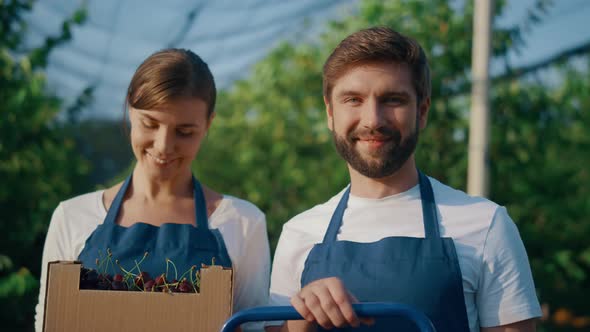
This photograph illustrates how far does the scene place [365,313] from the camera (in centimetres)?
180

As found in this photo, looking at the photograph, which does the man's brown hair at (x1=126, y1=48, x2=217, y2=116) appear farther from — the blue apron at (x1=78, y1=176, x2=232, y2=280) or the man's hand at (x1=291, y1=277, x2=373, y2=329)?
the man's hand at (x1=291, y1=277, x2=373, y2=329)

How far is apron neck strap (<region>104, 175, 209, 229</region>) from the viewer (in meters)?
2.73

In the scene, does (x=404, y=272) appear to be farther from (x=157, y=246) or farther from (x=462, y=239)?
(x=157, y=246)

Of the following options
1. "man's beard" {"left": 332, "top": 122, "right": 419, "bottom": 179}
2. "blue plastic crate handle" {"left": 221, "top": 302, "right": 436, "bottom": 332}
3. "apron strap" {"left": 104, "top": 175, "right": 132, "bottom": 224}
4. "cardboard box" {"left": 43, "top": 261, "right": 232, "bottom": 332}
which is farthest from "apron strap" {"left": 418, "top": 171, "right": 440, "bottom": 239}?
"apron strap" {"left": 104, "top": 175, "right": 132, "bottom": 224}

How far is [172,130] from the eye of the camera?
2.63 metres

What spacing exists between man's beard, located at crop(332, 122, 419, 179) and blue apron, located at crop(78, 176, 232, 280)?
0.62 meters

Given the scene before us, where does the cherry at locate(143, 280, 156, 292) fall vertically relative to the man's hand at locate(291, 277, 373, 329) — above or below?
above

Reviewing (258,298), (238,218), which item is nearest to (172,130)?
(238,218)

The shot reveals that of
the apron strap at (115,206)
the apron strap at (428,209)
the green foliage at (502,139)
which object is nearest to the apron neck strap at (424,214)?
the apron strap at (428,209)

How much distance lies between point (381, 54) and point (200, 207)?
0.92 meters

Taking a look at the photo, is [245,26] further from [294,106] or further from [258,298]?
[258,298]

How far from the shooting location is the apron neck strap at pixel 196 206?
2.73 metres

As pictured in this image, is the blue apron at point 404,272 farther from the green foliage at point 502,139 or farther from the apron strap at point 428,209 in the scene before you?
the green foliage at point 502,139

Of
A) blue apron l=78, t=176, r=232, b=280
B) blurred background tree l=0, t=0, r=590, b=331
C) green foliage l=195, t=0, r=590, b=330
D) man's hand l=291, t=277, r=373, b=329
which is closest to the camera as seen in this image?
man's hand l=291, t=277, r=373, b=329
